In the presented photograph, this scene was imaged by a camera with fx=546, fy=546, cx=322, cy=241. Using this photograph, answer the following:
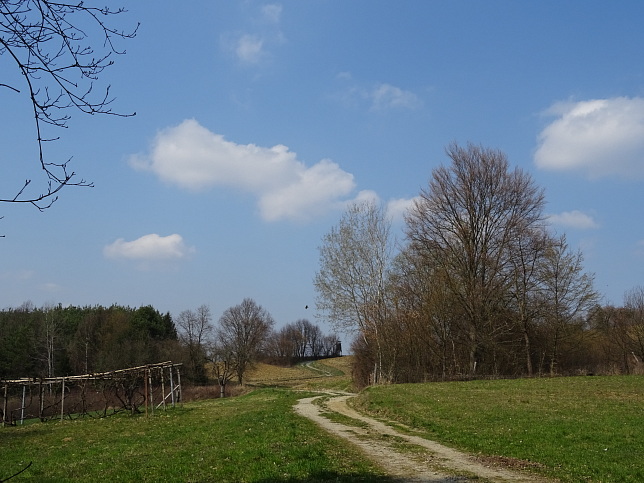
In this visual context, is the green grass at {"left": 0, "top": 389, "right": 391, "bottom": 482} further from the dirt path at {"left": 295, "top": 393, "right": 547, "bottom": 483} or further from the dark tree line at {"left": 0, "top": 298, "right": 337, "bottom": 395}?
the dark tree line at {"left": 0, "top": 298, "right": 337, "bottom": 395}

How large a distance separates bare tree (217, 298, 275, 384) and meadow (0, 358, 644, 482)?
4611 centimetres

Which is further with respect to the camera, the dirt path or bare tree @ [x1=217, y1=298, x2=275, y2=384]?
bare tree @ [x1=217, y1=298, x2=275, y2=384]

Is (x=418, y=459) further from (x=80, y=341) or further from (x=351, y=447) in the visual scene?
(x=80, y=341)

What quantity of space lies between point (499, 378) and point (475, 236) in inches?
409

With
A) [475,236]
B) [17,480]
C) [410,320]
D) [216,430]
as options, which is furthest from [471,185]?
[17,480]

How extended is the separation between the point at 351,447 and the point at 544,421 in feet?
20.4

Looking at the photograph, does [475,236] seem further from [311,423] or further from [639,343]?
[311,423]

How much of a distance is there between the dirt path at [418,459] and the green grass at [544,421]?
0.72 m

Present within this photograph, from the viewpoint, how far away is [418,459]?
11.9 m

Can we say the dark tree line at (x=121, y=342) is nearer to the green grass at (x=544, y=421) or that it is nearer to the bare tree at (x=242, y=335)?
the bare tree at (x=242, y=335)

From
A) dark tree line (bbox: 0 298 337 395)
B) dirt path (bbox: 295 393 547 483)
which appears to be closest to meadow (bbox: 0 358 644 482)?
dirt path (bbox: 295 393 547 483)

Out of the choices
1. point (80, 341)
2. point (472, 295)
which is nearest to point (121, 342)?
point (80, 341)

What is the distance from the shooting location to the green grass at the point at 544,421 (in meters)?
10.9

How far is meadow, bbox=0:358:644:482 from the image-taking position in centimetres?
1064
